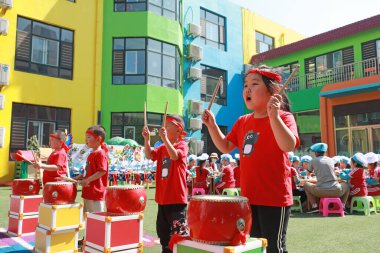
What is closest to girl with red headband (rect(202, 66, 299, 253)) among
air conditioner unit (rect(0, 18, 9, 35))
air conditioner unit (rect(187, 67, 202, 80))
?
air conditioner unit (rect(0, 18, 9, 35))

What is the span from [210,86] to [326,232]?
15.4 m

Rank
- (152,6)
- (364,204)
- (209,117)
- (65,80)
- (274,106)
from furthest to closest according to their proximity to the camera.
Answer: (152,6) → (65,80) → (364,204) → (209,117) → (274,106)

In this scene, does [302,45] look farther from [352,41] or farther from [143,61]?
[143,61]

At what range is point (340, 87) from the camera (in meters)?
15.2

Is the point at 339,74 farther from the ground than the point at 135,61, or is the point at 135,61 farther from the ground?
the point at 135,61

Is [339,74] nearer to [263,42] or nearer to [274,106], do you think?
[263,42]

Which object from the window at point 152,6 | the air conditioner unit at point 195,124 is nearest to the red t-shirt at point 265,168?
the window at point 152,6

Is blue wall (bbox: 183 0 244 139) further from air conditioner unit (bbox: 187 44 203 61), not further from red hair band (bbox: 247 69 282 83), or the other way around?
red hair band (bbox: 247 69 282 83)

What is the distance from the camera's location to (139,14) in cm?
1620

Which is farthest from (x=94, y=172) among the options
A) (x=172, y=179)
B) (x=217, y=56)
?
(x=217, y=56)

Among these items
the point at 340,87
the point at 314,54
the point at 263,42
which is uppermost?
the point at 263,42

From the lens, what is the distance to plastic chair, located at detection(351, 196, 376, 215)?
751 cm

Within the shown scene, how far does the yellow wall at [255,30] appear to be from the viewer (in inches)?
885

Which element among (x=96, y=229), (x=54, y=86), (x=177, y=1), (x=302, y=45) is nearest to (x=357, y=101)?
(x=302, y=45)
